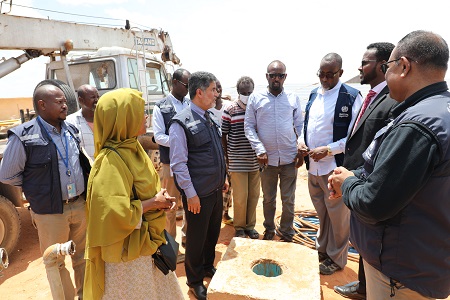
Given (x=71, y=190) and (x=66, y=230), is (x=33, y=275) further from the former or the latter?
(x=71, y=190)

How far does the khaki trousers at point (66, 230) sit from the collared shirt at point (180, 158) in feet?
2.78

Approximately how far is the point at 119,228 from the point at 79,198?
112 centimetres

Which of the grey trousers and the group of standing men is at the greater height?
the group of standing men

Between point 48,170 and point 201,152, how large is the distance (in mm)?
1231

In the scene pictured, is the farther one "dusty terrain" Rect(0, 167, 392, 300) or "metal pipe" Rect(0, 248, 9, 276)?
"dusty terrain" Rect(0, 167, 392, 300)

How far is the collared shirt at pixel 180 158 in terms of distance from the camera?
8.35 feet

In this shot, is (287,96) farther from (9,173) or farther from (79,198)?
(9,173)

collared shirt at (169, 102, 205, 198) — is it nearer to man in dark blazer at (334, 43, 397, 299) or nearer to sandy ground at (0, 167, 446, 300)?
sandy ground at (0, 167, 446, 300)

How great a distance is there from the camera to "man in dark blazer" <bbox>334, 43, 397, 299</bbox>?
7.16ft

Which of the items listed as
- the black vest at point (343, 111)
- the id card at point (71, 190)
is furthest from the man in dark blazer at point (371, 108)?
the id card at point (71, 190)

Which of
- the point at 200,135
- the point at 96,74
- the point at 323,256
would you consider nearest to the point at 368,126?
the point at 200,135

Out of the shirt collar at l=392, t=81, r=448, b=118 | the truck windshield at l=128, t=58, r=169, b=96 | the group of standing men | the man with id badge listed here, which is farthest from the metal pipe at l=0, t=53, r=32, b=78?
the shirt collar at l=392, t=81, r=448, b=118

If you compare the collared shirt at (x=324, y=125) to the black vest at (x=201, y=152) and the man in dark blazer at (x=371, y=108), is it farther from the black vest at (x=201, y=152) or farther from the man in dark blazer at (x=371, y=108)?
the black vest at (x=201, y=152)

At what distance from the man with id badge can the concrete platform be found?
1292 millimetres
